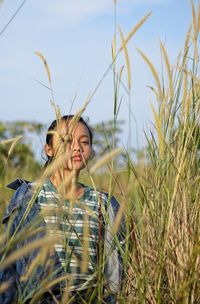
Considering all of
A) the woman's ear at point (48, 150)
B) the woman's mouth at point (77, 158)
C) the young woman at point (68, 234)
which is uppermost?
the woman's ear at point (48, 150)

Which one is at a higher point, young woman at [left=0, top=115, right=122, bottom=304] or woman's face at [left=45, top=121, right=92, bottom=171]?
woman's face at [left=45, top=121, right=92, bottom=171]

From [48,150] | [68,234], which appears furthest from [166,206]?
[48,150]

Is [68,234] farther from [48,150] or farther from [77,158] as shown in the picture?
[48,150]

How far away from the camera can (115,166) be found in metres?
2.42

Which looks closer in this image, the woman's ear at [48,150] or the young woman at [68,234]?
the young woman at [68,234]

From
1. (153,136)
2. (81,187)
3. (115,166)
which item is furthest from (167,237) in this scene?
(81,187)

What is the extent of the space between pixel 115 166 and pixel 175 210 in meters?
0.26

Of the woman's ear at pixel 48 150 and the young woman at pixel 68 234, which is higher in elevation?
the woman's ear at pixel 48 150

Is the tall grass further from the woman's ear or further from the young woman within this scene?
the woman's ear

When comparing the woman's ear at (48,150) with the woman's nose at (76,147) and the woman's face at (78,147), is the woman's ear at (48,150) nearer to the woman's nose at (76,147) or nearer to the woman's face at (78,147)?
the woman's face at (78,147)

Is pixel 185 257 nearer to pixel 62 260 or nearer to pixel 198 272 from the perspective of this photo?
pixel 198 272

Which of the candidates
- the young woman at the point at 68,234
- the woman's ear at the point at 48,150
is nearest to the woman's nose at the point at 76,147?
the young woman at the point at 68,234

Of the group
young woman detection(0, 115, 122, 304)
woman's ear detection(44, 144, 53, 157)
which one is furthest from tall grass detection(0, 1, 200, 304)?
woman's ear detection(44, 144, 53, 157)

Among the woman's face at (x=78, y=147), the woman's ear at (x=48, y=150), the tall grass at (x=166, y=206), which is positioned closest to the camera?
the tall grass at (x=166, y=206)
